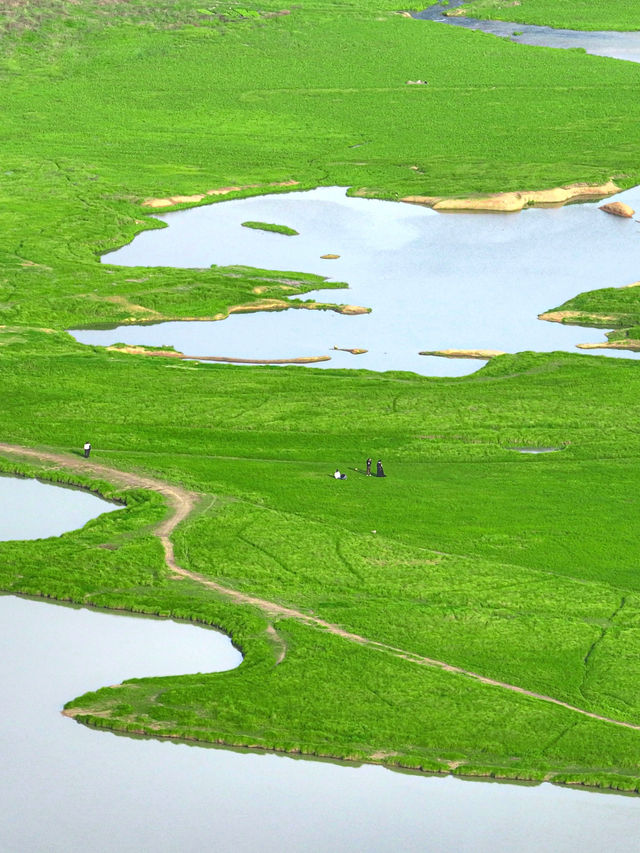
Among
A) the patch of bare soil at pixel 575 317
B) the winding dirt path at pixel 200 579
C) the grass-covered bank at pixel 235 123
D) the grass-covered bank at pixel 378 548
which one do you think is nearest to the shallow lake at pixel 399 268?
the patch of bare soil at pixel 575 317

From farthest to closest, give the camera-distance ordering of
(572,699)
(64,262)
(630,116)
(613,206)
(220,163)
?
(630,116)
(220,163)
(613,206)
(64,262)
(572,699)

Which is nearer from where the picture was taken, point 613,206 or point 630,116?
point 613,206

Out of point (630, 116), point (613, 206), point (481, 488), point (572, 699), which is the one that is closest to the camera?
point (572, 699)

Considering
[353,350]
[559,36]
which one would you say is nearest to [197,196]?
[353,350]

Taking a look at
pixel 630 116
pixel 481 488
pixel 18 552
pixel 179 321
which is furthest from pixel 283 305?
pixel 630 116

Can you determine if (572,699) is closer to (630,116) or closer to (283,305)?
(283,305)
